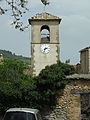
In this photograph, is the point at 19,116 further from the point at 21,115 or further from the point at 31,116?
the point at 31,116

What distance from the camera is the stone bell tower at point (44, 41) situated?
4619cm

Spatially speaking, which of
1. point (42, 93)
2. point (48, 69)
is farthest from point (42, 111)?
point (48, 69)

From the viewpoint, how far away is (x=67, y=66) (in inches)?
1140

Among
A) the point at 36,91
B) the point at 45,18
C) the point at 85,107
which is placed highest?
the point at 45,18

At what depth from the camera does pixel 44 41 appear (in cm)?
4641

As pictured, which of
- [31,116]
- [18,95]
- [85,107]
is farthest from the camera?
[85,107]

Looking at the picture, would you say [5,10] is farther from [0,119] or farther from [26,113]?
[0,119]

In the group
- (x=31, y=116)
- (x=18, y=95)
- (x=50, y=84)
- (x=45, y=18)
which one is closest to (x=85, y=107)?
(x=50, y=84)

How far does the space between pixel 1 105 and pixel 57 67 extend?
186 inches

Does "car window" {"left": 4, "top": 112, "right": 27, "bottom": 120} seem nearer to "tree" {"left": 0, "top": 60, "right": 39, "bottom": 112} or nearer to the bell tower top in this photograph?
"tree" {"left": 0, "top": 60, "right": 39, "bottom": 112}

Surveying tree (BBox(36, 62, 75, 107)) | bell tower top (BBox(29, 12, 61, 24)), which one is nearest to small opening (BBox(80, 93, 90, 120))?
tree (BBox(36, 62, 75, 107))

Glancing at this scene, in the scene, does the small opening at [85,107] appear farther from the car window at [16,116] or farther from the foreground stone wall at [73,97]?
the car window at [16,116]

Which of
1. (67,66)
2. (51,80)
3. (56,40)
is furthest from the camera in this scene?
(56,40)

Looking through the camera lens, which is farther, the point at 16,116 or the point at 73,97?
the point at 73,97
